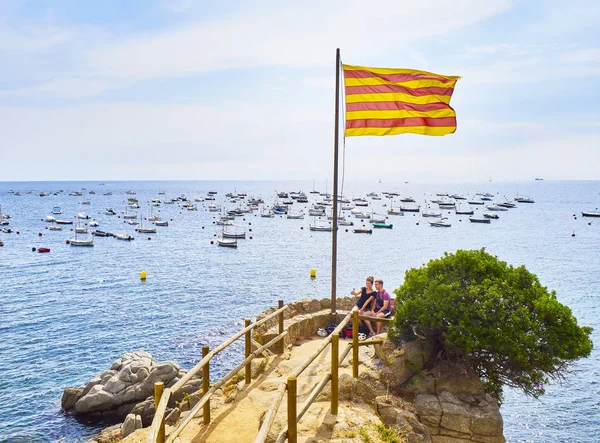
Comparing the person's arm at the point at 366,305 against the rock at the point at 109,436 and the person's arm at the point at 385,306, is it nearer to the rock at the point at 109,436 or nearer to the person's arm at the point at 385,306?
the person's arm at the point at 385,306

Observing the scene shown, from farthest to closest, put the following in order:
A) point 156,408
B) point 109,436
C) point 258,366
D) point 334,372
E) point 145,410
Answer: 1. point 145,410
2. point 109,436
3. point 258,366
4. point 334,372
5. point 156,408

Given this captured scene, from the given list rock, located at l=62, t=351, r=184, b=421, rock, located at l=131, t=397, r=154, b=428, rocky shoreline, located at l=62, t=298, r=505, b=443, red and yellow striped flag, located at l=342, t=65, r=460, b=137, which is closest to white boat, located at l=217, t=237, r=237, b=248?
rock, located at l=62, t=351, r=184, b=421

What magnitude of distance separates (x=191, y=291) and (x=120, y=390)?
25.0 metres

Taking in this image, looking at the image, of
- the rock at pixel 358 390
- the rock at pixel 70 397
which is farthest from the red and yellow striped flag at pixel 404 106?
the rock at pixel 70 397

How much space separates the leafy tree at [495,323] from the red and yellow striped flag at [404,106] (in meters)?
4.92

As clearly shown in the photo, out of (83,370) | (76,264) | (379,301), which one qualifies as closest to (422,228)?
(76,264)

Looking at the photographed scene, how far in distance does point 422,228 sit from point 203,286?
223ft

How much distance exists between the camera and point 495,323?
→ 33.7 ft

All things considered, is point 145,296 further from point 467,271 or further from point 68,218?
point 68,218

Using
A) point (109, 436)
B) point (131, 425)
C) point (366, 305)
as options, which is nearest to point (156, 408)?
point (366, 305)

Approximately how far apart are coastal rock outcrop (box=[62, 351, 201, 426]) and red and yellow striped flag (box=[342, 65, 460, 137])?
52.2 ft

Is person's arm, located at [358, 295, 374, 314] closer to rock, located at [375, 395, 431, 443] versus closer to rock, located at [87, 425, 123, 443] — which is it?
rock, located at [375, 395, 431, 443]

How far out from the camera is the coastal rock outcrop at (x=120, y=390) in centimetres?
2327

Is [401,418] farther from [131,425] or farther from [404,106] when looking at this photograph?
[131,425]
